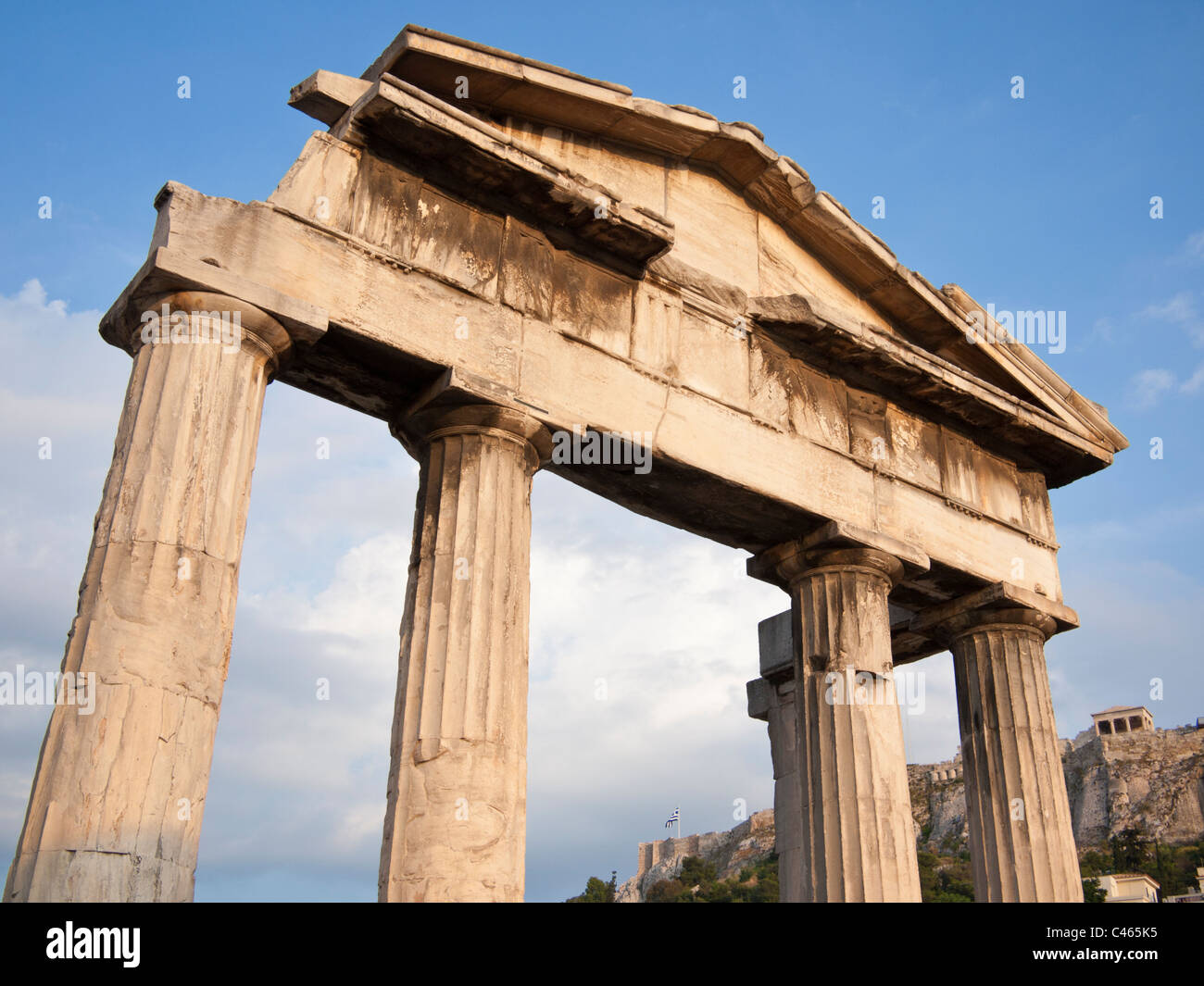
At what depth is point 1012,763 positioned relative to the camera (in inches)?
560

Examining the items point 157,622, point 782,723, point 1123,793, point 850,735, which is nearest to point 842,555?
point 850,735

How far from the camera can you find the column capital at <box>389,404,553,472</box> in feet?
35.0

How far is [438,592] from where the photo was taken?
10039mm

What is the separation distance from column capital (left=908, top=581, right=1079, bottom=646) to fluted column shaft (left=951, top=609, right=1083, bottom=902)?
2 cm

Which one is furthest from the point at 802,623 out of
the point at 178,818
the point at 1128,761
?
the point at 1128,761

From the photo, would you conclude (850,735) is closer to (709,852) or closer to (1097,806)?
(709,852)

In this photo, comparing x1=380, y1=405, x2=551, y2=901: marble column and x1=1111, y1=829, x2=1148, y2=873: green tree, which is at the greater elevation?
x1=1111, y1=829, x2=1148, y2=873: green tree

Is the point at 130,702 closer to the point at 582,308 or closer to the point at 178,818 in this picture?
the point at 178,818

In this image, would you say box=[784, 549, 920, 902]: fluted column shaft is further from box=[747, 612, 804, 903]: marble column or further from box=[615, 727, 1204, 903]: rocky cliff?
box=[615, 727, 1204, 903]: rocky cliff

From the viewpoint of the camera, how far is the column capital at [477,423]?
10664 mm

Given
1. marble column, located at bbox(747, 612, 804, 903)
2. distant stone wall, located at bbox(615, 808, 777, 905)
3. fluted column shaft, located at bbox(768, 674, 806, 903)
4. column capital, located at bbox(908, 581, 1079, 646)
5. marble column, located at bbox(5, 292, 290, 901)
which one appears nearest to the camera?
marble column, located at bbox(5, 292, 290, 901)

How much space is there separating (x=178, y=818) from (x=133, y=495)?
2.30m

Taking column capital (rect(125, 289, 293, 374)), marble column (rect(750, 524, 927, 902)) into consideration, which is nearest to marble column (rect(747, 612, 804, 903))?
marble column (rect(750, 524, 927, 902))

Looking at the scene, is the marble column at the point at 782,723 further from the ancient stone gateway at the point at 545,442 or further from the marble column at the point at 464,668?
the marble column at the point at 464,668
